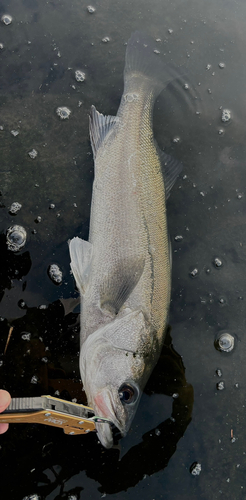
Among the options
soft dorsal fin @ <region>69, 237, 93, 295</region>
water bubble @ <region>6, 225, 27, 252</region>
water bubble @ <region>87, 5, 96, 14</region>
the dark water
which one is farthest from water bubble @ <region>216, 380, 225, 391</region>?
water bubble @ <region>87, 5, 96, 14</region>

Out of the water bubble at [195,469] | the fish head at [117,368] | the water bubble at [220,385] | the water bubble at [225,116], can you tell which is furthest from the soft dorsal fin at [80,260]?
the water bubble at [225,116]

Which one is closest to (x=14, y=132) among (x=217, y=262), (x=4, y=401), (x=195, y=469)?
(x=217, y=262)

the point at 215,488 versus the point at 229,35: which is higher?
the point at 229,35

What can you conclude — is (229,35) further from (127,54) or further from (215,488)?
(215,488)

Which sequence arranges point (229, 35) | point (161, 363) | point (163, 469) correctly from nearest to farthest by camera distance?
point (163, 469) < point (161, 363) < point (229, 35)

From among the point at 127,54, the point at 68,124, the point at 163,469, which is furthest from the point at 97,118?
the point at 163,469

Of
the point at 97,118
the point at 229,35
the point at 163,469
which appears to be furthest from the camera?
the point at 229,35

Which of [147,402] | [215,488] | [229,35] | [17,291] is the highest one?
[229,35]
